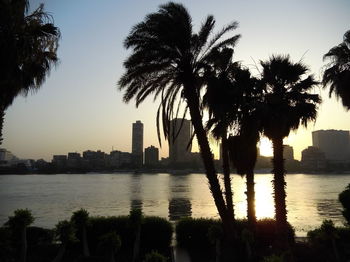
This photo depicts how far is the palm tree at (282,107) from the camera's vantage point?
685 inches

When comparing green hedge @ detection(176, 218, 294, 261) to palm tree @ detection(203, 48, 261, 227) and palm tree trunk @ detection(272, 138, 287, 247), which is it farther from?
palm tree trunk @ detection(272, 138, 287, 247)

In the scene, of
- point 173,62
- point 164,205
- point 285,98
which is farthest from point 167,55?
point 164,205

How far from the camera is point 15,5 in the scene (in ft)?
43.5

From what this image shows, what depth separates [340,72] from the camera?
2169cm

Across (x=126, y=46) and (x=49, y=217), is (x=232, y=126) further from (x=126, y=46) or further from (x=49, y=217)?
(x=49, y=217)

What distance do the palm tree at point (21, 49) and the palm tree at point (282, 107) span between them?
A: 388 inches

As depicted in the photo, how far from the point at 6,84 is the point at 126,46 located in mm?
5488

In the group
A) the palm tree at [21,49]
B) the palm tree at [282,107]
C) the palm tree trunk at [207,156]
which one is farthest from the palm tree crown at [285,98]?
the palm tree at [21,49]

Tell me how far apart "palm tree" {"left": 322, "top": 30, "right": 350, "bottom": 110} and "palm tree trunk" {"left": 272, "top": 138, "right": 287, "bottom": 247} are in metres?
6.09

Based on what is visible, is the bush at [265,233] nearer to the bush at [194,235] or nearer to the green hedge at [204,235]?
the green hedge at [204,235]

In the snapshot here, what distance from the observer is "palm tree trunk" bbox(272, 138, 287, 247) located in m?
17.2

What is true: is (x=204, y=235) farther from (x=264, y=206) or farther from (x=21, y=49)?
(x=264, y=206)

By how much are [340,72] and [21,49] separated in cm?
1701

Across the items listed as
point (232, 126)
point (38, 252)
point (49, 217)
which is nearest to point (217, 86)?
point (232, 126)
